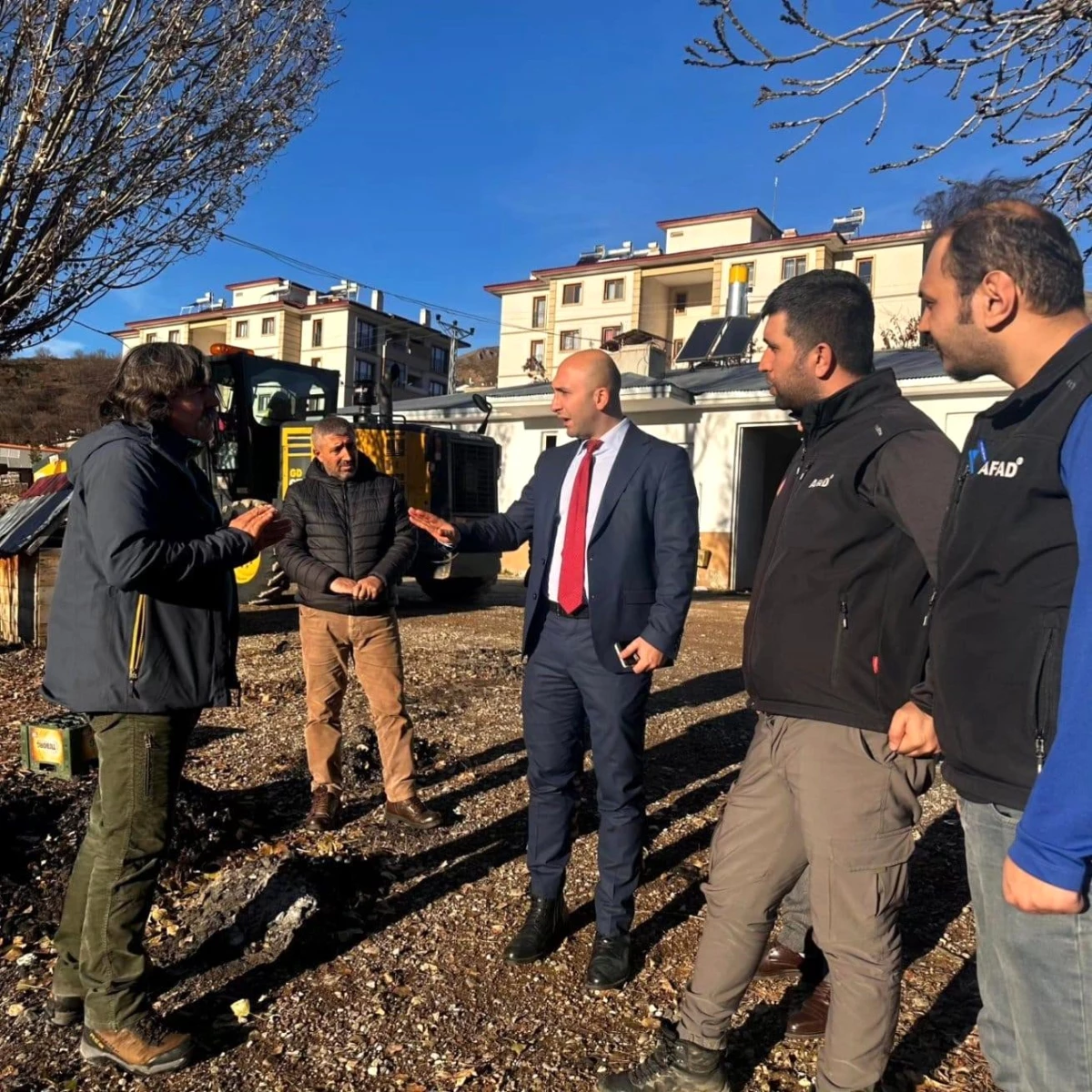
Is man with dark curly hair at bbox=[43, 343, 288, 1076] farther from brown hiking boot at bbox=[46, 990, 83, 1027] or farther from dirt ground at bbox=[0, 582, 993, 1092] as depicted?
dirt ground at bbox=[0, 582, 993, 1092]

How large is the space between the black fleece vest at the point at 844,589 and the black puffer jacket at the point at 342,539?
7.67 feet

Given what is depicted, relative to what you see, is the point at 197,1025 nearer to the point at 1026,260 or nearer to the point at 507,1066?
the point at 507,1066

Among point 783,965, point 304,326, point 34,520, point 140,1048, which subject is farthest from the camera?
point 304,326

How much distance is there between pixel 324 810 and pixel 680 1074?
7.33 feet

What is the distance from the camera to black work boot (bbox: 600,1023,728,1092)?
221 centimetres

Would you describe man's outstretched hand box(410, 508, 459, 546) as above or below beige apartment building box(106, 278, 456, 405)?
below

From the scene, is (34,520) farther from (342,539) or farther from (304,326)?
(304,326)

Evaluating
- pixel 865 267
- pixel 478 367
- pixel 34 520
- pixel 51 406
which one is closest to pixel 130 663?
pixel 34 520

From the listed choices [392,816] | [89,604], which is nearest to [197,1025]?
[89,604]

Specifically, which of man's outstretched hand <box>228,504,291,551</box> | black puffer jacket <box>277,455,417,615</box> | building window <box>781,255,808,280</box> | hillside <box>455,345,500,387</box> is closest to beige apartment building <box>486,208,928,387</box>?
building window <box>781,255,808,280</box>

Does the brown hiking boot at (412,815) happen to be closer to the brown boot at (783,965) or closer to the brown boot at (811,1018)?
the brown boot at (783,965)

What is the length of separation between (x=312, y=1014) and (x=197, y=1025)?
321 millimetres

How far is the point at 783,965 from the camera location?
2941 mm

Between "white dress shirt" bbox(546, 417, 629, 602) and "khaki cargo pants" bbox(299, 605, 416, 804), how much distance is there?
131 cm
